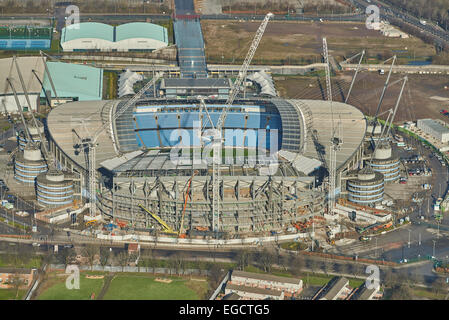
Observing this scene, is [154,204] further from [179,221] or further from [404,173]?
[404,173]

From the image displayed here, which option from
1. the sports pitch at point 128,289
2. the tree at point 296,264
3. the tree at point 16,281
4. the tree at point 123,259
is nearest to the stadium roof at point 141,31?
the tree at point 123,259

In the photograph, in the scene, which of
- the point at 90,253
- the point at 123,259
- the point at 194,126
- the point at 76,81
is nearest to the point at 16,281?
the point at 90,253

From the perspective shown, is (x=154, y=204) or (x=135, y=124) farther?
(x=135, y=124)

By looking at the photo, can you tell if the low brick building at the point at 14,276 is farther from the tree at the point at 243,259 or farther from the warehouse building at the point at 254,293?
the tree at the point at 243,259

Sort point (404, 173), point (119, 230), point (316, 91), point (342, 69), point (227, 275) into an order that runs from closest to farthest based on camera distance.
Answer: point (227, 275), point (119, 230), point (404, 173), point (316, 91), point (342, 69)

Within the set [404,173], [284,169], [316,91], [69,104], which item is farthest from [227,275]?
[316,91]

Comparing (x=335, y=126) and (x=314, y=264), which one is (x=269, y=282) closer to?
(x=314, y=264)
